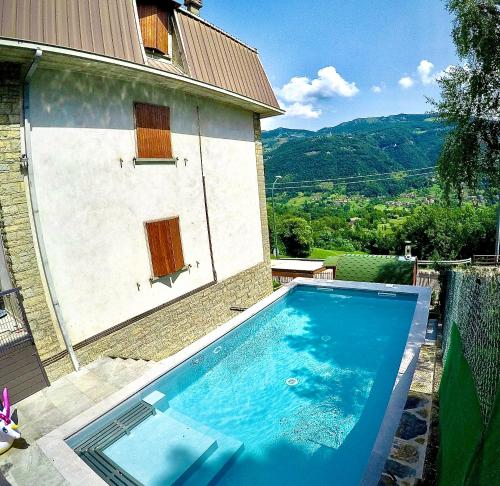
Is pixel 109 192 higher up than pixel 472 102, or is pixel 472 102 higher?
pixel 472 102

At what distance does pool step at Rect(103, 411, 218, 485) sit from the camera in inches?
177

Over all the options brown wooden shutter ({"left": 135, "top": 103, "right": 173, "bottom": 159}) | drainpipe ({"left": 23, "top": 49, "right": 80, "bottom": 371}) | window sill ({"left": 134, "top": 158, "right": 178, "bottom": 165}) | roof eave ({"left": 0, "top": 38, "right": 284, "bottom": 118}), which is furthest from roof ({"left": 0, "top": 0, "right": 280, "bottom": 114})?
window sill ({"left": 134, "top": 158, "right": 178, "bottom": 165})

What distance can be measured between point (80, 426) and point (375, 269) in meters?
11.9

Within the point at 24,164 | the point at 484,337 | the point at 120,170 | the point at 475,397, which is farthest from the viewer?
the point at 120,170

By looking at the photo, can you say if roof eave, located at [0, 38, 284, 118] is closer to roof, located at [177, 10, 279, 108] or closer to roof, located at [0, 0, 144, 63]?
roof, located at [0, 0, 144, 63]

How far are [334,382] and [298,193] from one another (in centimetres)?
10200

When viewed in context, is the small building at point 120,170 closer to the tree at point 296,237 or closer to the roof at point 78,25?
the roof at point 78,25

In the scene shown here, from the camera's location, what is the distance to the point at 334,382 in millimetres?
6844

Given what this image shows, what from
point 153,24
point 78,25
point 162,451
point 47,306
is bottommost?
point 162,451

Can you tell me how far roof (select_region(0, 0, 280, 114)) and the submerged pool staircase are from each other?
6.32 metres

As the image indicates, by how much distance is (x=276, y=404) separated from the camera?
6.37 metres

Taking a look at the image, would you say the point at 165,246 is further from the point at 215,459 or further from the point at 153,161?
the point at 215,459

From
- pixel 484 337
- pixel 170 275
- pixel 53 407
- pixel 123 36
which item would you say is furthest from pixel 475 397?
pixel 123 36

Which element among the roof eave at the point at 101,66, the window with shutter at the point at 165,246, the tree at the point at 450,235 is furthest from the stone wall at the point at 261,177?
the tree at the point at 450,235
